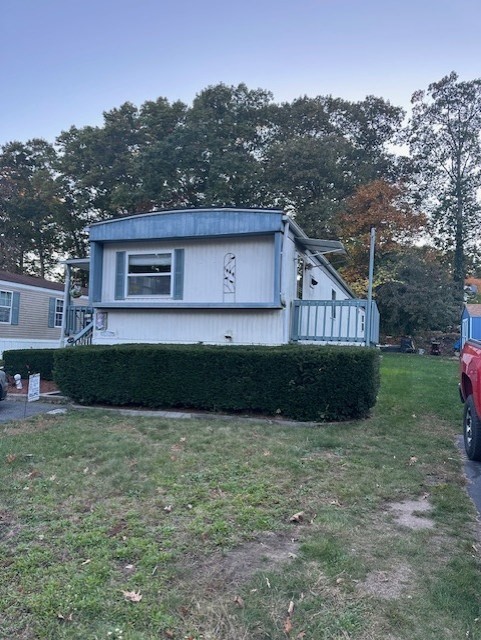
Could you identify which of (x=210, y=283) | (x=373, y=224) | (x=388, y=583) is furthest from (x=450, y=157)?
(x=388, y=583)

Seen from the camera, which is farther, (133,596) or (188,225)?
(188,225)

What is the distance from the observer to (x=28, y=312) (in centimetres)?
1839

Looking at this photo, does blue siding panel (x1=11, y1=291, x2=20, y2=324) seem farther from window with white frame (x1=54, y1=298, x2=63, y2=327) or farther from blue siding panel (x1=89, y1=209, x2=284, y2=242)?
Result: blue siding panel (x1=89, y1=209, x2=284, y2=242)

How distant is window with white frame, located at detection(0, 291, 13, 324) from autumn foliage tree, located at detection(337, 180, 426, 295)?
16.8 meters

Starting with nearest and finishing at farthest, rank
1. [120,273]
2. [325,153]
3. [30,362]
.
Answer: [120,273] < [30,362] < [325,153]

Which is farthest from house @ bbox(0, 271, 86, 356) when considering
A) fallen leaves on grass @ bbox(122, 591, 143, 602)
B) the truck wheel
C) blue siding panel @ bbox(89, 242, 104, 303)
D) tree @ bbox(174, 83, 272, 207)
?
fallen leaves on grass @ bbox(122, 591, 143, 602)

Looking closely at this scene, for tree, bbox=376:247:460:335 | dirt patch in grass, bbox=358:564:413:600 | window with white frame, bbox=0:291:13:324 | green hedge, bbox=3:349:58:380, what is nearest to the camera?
dirt patch in grass, bbox=358:564:413:600

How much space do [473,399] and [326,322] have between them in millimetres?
4653

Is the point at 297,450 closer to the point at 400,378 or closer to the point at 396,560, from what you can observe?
the point at 396,560

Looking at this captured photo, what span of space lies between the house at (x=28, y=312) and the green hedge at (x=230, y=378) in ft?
32.4

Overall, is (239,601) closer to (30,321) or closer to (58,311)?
(30,321)

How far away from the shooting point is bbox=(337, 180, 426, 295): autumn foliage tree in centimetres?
2616

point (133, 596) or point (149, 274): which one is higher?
point (149, 274)

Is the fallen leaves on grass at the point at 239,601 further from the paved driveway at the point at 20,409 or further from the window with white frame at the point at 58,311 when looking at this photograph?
the window with white frame at the point at 58,311
